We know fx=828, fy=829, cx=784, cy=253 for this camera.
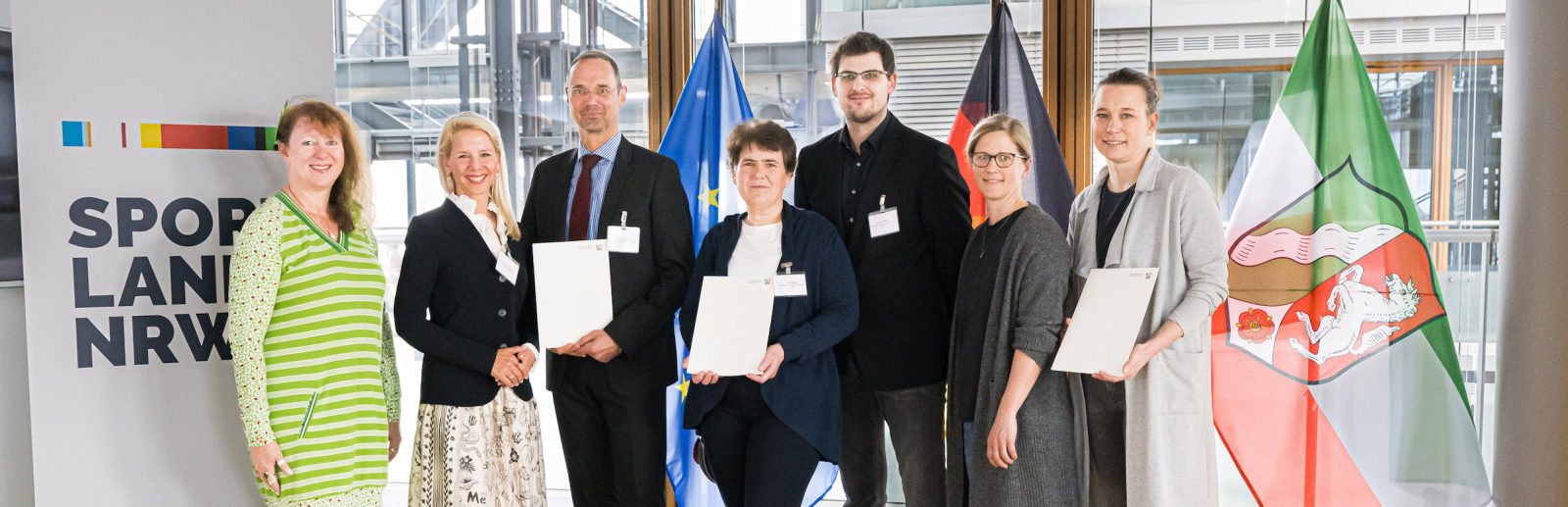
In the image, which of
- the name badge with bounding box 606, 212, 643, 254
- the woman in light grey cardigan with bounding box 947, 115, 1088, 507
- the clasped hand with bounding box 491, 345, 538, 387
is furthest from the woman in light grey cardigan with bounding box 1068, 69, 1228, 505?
the clasped hand with bounding box 491, 345, 538, 387

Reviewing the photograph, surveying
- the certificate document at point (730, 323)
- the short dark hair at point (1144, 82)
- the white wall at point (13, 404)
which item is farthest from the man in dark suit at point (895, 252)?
the white wall at point (13, 404)

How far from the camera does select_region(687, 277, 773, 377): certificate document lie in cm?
216

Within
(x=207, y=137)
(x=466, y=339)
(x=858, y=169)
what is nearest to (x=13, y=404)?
(x=207, y=137)

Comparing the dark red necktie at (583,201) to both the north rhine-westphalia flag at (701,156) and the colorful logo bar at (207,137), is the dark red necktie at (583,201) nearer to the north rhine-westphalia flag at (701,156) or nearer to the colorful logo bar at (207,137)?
the north rhine-westphalia flag at (701,156)

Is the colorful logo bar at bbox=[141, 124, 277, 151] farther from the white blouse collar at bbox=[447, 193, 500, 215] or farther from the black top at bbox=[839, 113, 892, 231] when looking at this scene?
the black top at bbox=[839, 113, 892, 231]

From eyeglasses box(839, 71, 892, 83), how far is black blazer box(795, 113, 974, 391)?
147 millimetres

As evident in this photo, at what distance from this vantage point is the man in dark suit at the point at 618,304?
8.13 feet

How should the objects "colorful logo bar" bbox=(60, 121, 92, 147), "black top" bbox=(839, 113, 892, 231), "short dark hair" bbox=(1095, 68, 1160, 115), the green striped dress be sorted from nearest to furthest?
the green striped dress < "short dark hair" bbox=(1095, 68, 1160, 115) < "colorful logo bar" bbox=(60, 121, 92, 147) < "black top" bbox=(839, 113, 892, 231)

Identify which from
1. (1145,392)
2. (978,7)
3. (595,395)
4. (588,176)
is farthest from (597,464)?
(978,7)

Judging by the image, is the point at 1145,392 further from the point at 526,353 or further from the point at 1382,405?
the point at 526,353

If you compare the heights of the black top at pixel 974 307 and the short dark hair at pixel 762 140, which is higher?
the short dark hair at pixel 762 140

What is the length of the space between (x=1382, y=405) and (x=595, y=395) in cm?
264

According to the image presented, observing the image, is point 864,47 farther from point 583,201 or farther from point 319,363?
point 319,363

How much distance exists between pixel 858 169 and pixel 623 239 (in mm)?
757
